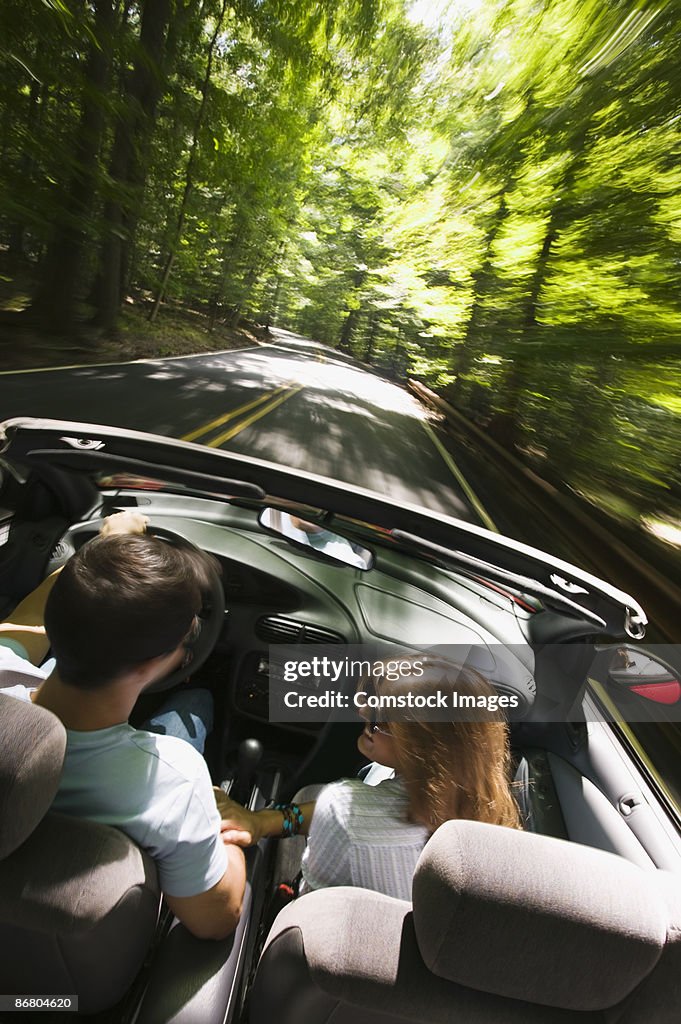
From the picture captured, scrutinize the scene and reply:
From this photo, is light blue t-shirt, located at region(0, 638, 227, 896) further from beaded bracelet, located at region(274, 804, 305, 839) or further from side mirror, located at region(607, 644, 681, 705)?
side mirror, located at region(607, 644, 681, 705)

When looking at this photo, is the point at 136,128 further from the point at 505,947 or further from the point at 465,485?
the point at 505,947

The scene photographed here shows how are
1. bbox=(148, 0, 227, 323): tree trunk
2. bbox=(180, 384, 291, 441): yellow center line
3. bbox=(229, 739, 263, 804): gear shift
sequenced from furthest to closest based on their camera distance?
1. bbox=(148, 0, 227, 323): tree trunk
2. bbox=(180, 384, 291, 441): yellow center line
3. bbox=(229, 739, 263, 804): gear shift

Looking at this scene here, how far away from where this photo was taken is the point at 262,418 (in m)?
8.50

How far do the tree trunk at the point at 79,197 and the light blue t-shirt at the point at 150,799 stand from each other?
12.7m

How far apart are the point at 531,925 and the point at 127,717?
0.86 m

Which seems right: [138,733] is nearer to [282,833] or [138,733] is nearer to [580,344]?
[282,833]

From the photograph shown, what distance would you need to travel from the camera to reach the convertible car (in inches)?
30.7

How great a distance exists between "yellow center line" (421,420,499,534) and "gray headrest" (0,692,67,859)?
612 centimetres

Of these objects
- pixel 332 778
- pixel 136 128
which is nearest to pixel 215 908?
pixel 332 778

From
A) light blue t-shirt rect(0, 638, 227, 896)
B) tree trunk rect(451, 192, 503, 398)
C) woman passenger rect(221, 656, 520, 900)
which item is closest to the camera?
light blue t-shirt rect(0, 638, 227, 896)


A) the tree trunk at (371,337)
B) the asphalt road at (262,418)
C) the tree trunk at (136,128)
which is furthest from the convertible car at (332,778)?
the tree trunk at (371,337)

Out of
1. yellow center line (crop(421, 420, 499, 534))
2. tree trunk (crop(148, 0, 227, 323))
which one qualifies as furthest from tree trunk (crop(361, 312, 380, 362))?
yellow center line (crop(421, 420, 499, 534))

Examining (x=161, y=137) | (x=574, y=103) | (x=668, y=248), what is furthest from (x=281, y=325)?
(x=668, y=248)

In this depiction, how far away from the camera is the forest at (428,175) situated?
734 cm
